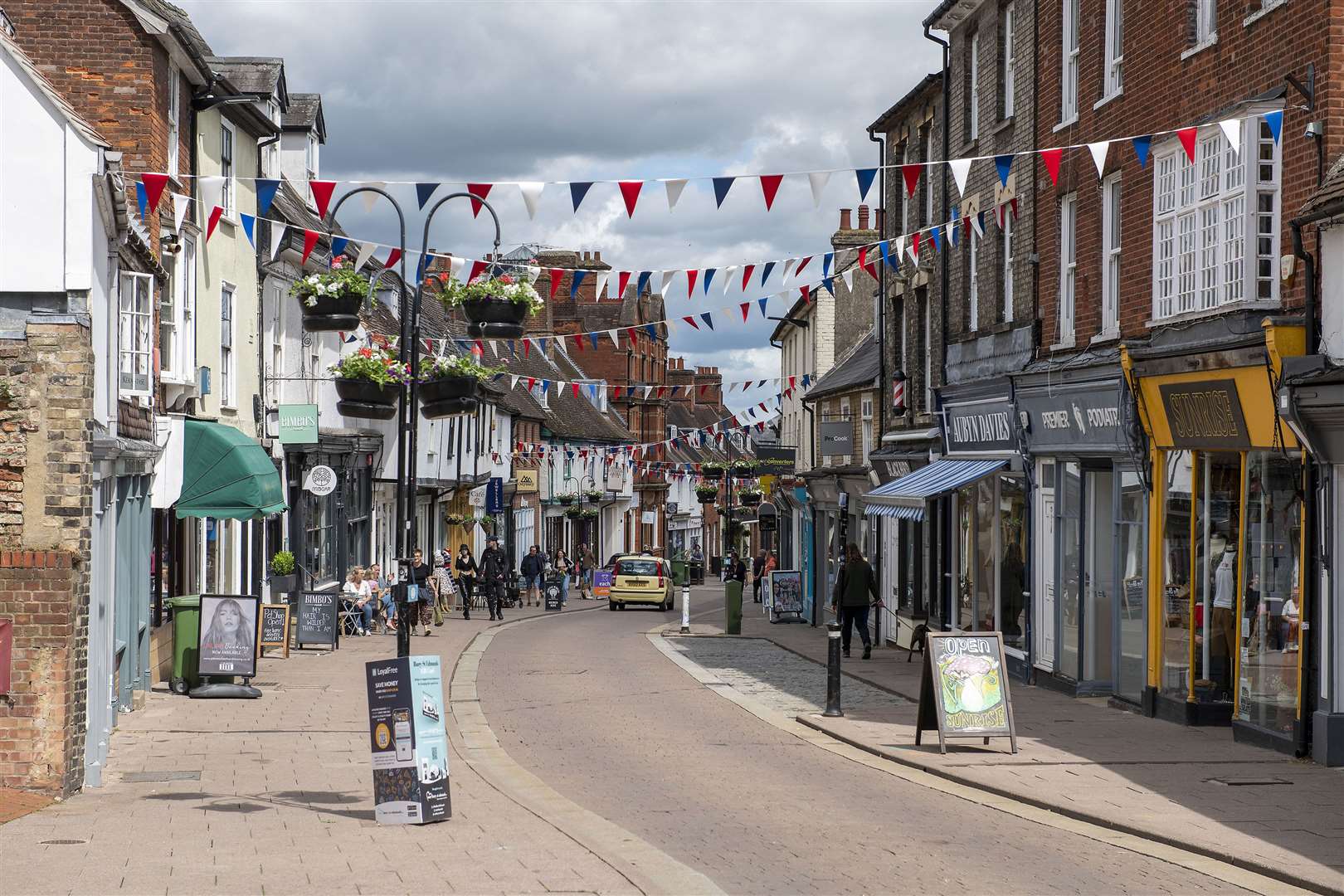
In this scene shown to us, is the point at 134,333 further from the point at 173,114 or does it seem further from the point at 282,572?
the point at 282,572

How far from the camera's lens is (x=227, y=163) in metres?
25.0

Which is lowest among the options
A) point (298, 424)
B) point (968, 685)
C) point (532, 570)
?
point (532, 570)

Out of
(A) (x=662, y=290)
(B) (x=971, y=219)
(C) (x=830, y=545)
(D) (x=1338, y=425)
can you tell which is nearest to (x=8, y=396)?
(A) (x=662, y=290)

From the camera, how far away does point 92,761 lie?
44.1 ft

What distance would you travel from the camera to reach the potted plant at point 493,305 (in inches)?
702

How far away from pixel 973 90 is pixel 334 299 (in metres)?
11.8

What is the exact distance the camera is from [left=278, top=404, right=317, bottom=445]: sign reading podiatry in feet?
96.6

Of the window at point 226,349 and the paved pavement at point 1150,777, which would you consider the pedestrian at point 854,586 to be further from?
the window at point 226,349

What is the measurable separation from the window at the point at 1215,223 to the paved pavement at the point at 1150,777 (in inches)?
178

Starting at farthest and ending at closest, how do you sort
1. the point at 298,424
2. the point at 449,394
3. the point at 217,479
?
the point at 298,424, the point at 449,394, the point at 217,479

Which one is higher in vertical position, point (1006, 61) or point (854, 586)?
point (1006, 61)

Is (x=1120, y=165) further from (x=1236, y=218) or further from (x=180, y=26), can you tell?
(x=180, y=26)

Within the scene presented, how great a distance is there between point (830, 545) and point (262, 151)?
60.0 feet

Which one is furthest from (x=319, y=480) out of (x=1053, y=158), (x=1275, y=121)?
(x=1275, y=121)
